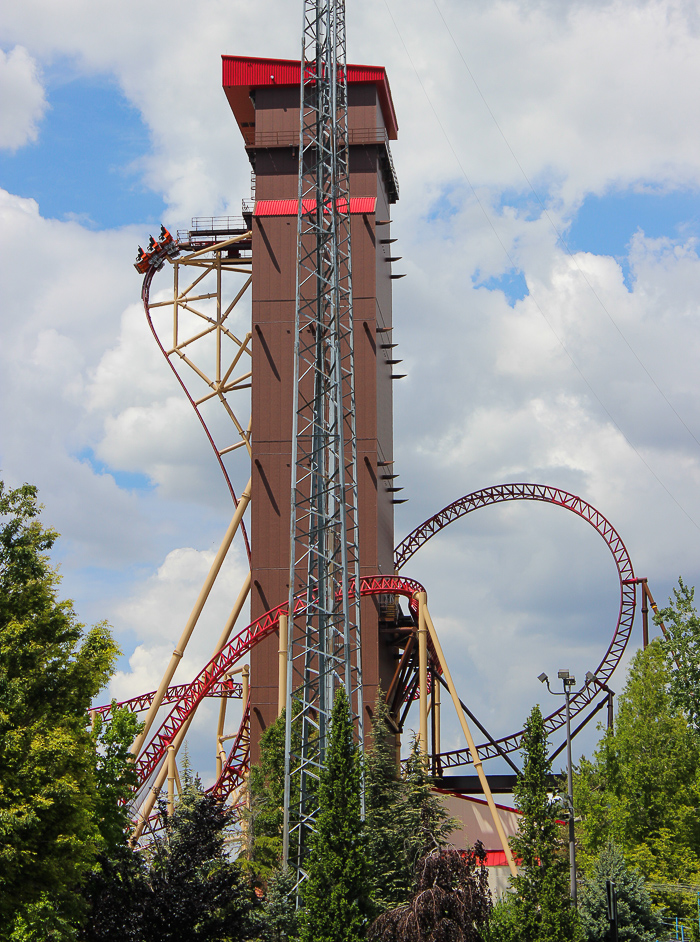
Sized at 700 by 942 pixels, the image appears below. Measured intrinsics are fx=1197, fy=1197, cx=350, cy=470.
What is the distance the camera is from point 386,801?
38.5 meters

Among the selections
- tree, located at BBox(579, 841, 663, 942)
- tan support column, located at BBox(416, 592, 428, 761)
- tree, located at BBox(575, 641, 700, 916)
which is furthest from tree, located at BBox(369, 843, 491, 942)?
tan support column, located at BBox(416, 592, 428, 761)

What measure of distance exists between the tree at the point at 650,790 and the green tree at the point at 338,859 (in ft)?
50.4

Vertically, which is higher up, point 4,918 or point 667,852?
point 667,852

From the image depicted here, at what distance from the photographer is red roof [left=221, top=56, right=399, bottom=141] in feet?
185

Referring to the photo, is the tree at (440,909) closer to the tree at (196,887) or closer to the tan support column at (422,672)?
the tree at (196,887)

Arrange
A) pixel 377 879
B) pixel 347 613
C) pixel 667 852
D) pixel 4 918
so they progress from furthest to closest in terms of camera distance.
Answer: pixel 667 852
pixel 347 613
pixel 377 879
pixel 4 918

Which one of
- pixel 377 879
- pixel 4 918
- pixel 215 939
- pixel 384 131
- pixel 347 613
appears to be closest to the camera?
pixel 4 918

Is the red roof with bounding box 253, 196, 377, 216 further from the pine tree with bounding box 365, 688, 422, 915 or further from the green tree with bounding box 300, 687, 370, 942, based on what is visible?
the green tree with bounding box 300, 687, 370, 942

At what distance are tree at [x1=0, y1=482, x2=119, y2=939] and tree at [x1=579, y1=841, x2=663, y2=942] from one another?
16620mm

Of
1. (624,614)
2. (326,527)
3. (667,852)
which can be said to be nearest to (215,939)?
(326,527)

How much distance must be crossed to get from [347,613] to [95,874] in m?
12.1

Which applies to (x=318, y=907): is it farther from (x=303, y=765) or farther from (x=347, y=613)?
(x=347, y=613)

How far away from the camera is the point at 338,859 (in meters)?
28.2

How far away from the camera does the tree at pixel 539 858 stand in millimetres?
29578
